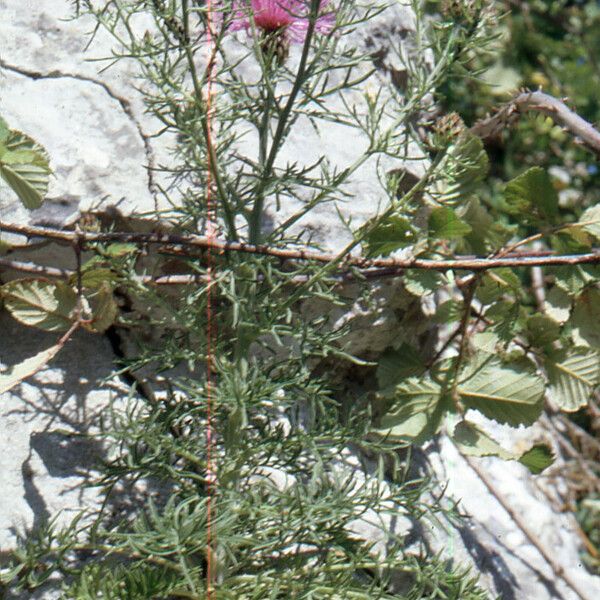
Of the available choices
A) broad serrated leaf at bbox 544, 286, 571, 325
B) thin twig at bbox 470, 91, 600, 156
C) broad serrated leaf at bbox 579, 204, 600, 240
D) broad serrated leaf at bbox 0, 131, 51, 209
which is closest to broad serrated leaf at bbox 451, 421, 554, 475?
broad serrated leaf at bbox 544, 286, 571, 325

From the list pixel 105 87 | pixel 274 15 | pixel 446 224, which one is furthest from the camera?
pixel 105 87

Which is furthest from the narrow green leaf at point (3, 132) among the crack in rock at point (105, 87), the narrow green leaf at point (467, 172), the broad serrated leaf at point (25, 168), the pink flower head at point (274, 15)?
the narrow green leaf at point (467, 172)

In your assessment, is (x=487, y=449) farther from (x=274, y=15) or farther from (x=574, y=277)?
(x=274, y=15)

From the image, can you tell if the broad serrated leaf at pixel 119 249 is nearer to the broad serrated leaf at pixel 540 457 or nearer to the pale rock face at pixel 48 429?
the pale rock face at pixel 48 429

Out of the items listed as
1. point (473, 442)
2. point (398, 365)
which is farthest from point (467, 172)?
point (473, 442)

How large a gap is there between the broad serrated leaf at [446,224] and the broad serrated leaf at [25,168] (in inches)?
22.2

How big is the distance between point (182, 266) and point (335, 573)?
1.67 ft

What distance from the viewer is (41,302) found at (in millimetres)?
1425

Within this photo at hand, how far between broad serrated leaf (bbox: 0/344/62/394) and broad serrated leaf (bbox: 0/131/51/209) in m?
0.20

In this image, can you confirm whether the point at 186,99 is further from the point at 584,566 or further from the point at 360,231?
the point at 584,566

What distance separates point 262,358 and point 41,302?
325 millimetres

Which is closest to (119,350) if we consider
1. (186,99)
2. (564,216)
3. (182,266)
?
(182,266)

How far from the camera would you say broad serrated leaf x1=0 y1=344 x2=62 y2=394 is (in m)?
1.38

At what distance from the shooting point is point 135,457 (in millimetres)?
1262
